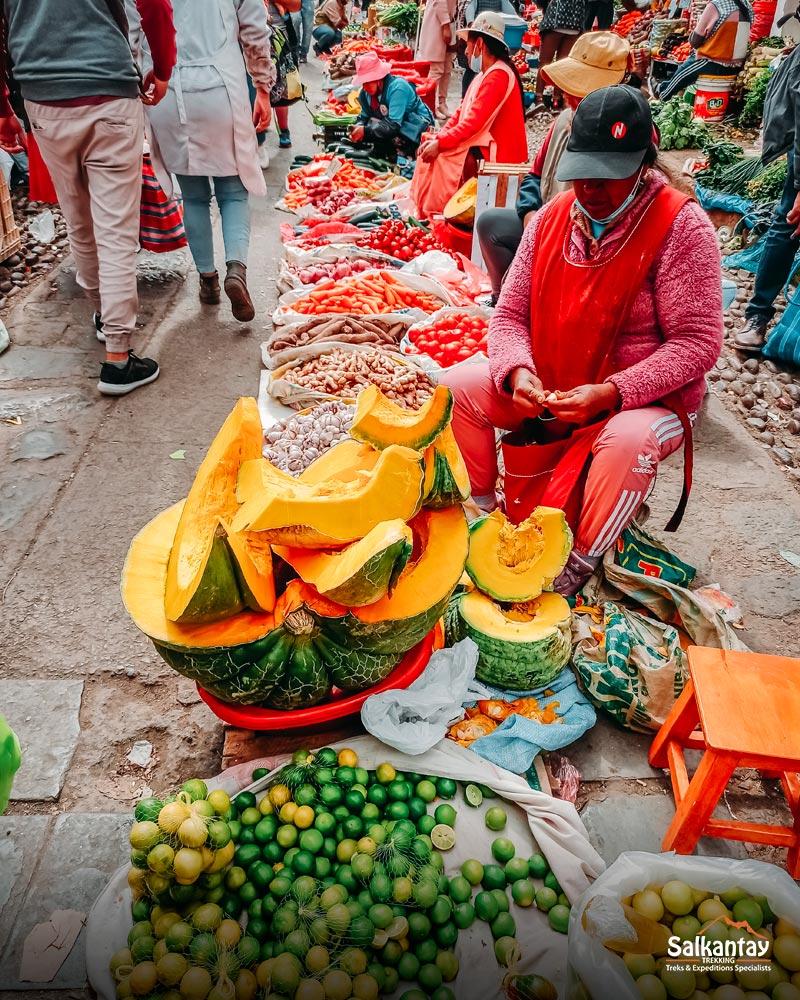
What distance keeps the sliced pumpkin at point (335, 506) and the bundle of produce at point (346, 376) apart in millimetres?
1791

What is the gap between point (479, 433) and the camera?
108 inches

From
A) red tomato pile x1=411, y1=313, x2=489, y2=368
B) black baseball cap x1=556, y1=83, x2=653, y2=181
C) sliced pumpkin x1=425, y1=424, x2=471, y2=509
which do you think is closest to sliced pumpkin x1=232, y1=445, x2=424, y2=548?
sliced pumpkin x1=425, y1=424, x2=471, y2=509

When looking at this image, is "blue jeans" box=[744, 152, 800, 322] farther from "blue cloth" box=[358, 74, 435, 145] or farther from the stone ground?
"blue cloth" box=[358, 74, 435, 145]

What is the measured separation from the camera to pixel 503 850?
177cm

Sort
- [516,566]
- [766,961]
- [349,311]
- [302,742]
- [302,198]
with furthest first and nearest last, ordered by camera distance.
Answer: [302,198] → [349,311] → [516,566] → [302,742] → [766,961]

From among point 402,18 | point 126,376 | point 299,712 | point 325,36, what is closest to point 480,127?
point 126,376

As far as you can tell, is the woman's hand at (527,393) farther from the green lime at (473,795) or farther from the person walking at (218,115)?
the person walking at (218,115)

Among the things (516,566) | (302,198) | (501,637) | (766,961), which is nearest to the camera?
(766,961)

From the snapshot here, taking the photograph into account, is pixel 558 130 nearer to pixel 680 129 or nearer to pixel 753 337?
pixel 753 337

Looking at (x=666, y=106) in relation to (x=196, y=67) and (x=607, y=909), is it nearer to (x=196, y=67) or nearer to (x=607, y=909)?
(x=196, y=67)

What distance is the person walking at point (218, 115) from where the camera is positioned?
12.9 ft

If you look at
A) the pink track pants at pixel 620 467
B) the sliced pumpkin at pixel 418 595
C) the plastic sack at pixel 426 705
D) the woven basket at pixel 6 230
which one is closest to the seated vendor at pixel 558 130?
the pink track pants at pixel 620 467

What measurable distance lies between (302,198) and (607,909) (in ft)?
22.2

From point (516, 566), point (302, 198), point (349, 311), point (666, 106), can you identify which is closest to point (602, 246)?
point (516, 566)
